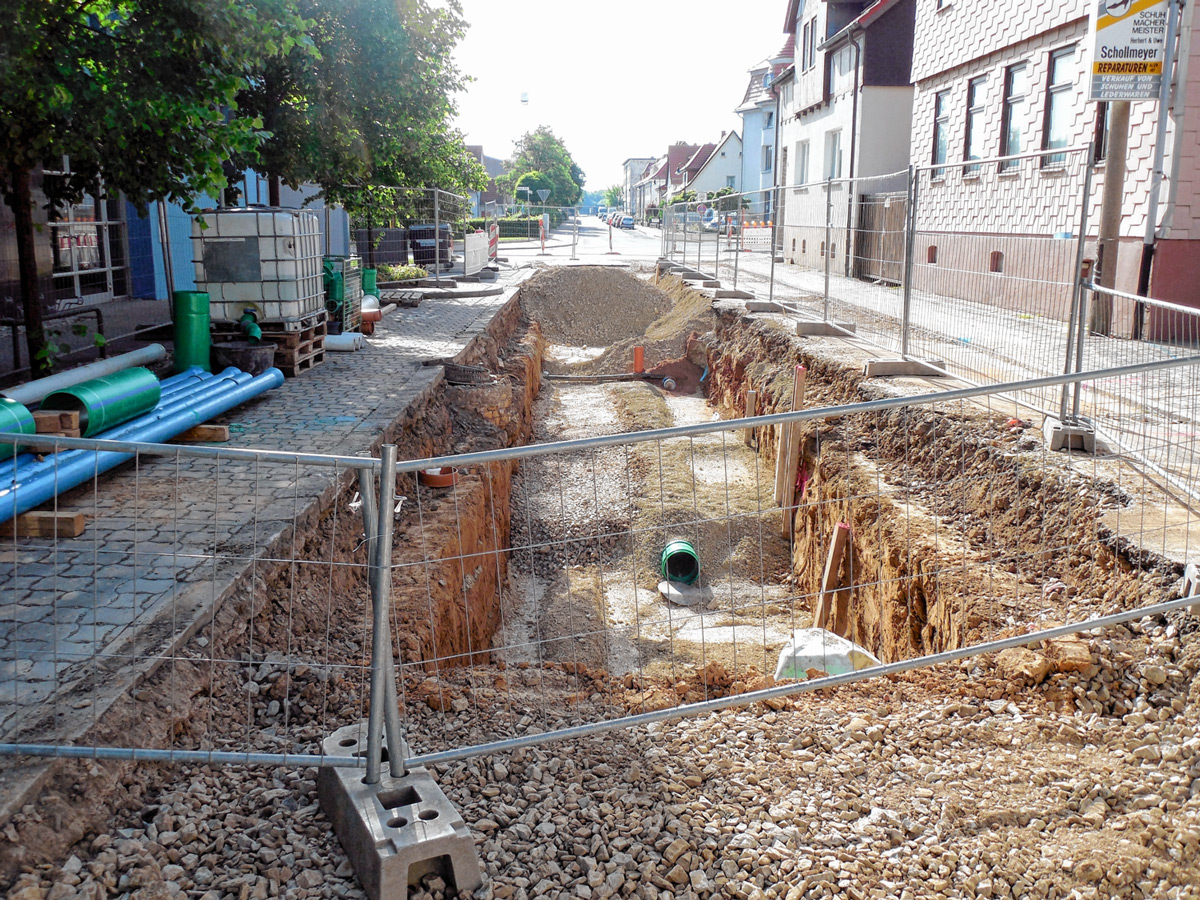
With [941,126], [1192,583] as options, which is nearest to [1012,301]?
[1192,583]

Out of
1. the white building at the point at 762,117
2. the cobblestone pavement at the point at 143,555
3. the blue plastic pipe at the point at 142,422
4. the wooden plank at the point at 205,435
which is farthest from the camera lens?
the white building at the point at 762,117

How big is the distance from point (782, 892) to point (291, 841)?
5.40ft

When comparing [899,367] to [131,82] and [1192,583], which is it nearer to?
[1192,583]

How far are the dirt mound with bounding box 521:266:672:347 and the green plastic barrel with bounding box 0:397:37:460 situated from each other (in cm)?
1608

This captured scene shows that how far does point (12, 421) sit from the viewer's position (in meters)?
5.75

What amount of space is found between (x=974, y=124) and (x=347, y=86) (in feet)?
37.5

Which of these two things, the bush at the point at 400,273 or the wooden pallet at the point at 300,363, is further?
the bush at the point at 400,273

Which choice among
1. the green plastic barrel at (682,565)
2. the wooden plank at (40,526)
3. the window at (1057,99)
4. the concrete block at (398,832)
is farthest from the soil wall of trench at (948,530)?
the window at (1057,99)

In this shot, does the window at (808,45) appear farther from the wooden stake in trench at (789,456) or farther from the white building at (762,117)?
Answer: the wooden stake in trench at (789,456)

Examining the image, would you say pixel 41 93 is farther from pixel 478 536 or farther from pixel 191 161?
pixel 478 536

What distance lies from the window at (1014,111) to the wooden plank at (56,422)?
13957 mm

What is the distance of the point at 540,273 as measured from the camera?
25.8 meters

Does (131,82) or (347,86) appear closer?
(131,82)

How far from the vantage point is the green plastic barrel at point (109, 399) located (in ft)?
21.2
